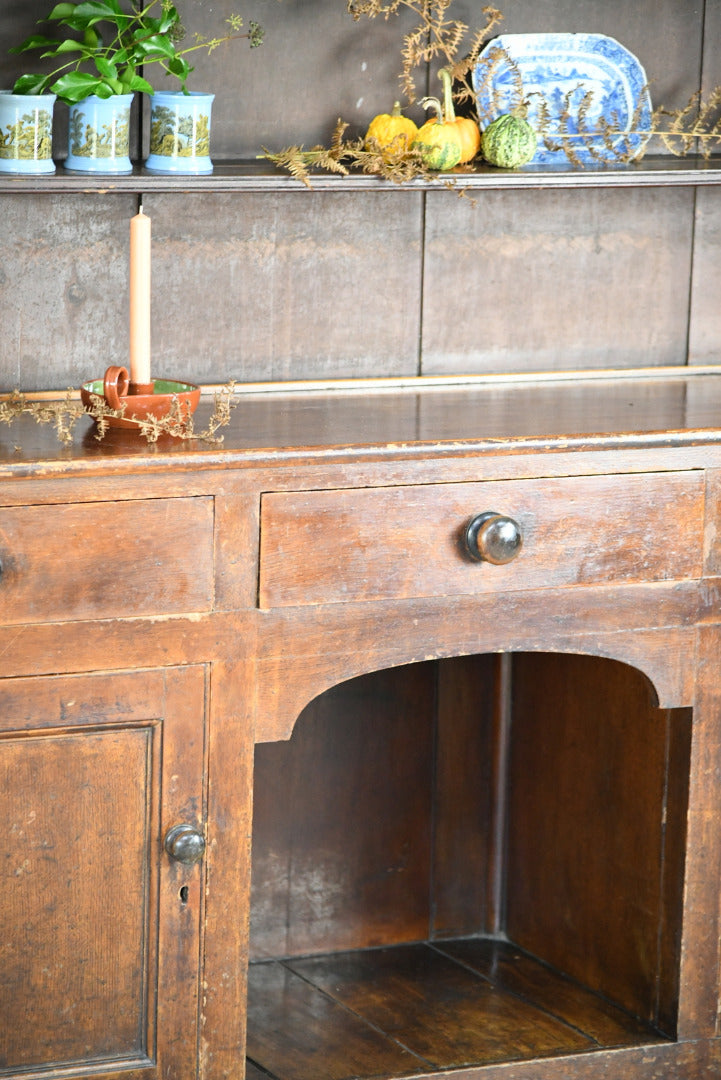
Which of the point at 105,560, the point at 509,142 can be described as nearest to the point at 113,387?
the point at 105,560

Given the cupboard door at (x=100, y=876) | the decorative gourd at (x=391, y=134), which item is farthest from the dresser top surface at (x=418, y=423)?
the decorative gourd at (x=391, y=134)

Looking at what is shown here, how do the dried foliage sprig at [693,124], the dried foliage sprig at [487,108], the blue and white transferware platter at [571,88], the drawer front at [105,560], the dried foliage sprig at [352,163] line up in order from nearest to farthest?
the drawer front at [105,560] → the dried foliage sprig at [352,163] → the dried foliage sprig at [487,108] → the blue and white transferware platter at [571,88] → the dried foliage sprig at [693,124]

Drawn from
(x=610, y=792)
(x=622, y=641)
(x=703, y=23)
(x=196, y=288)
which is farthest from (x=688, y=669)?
(x=703, y=23)

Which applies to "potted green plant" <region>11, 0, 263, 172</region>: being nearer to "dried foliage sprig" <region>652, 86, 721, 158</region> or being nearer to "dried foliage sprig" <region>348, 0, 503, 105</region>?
"dried foliage sprig" <region>348, 0, 503, 105</region>

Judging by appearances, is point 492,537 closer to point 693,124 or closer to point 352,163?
point 352,163

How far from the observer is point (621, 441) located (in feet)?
7.57

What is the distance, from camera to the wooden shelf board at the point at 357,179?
2342 mm

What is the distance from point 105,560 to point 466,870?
1.27m

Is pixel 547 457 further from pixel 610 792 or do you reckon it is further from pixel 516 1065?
pixel 516 1065

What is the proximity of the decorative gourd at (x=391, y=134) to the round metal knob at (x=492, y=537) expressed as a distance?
68cm

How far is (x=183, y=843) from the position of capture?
219cm

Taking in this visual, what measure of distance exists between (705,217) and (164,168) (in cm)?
107

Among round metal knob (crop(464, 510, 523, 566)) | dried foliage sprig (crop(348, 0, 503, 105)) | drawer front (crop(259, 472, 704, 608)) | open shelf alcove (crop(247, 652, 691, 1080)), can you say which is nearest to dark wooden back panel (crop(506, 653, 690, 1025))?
open shelf alcove (crop(247, 652, 691, 1080))

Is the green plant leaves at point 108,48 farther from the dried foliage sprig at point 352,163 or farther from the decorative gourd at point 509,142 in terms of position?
the decorative gourd at point 509,142
